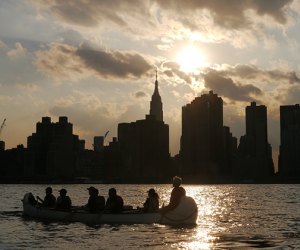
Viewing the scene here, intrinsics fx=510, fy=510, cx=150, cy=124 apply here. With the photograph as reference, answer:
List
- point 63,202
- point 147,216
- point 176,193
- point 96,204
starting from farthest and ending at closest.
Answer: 1. point 63,202
2. point 96,204
3. point 147,216
4. point 176,193

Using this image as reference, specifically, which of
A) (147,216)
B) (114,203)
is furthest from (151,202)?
(114,203)

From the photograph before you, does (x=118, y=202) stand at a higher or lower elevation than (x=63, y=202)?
higher

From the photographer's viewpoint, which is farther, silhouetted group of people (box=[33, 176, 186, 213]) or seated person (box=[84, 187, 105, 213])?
seated person (box=[84, 187, 105, 213])

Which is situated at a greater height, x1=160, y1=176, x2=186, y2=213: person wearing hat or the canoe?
x1=160, y1=176, x2=186, y2=213: person wearing hat

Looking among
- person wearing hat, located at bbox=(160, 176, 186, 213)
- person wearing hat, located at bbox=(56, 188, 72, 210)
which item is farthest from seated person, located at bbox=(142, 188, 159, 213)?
person wearing hat, located at bbox=(56, 188, 72, 210)

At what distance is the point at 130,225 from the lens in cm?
3997

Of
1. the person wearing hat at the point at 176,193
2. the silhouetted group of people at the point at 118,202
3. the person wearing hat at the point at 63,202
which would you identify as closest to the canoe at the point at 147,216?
the person wearing hat at the point at 176,193

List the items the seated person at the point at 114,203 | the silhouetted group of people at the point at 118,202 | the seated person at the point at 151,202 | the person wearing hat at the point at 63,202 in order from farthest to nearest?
the person wearing hat at the point at 63,202
the seated person at the point at 114,203
the seated person at the point at 151,202
the silhouetted group of people at the point at 118,202

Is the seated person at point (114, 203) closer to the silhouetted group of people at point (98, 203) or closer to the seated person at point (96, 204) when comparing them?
the silhouetted group of people at point (98, 203)

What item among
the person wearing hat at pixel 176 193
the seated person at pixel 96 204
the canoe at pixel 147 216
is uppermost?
the person wearing hat at pixel 176 193

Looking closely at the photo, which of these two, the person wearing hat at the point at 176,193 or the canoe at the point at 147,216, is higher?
the person wearing hat at the point at 176,193

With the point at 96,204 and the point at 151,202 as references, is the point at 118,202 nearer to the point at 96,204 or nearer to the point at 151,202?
the point at 96,204

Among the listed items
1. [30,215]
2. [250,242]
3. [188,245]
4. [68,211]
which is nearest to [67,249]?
[188,245]

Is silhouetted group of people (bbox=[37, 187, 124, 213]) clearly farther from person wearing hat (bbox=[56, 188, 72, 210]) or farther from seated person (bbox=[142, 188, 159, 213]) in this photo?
seated person (bbox=[142, 188, 159, 213])
